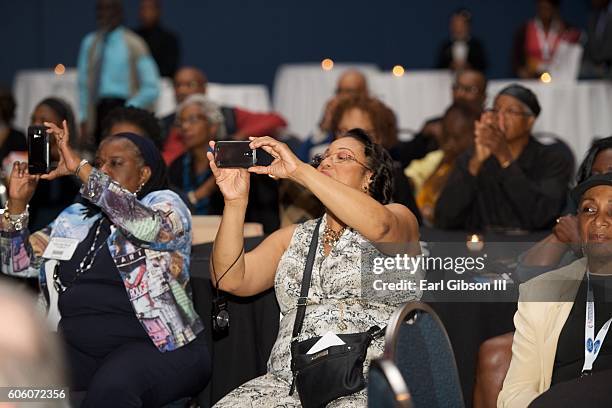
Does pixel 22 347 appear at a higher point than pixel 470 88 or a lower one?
lower

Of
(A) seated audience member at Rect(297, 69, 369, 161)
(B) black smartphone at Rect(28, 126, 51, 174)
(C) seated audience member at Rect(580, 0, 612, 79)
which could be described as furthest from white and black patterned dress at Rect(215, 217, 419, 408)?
(C) seated audience member at Rect(580, 0, 612, 79)

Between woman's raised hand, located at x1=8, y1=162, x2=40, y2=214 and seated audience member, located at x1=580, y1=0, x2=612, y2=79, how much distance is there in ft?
19.5

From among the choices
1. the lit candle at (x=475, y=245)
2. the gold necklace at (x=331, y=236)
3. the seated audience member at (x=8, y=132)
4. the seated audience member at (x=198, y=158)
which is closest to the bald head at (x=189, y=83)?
the seated audience member at (x=198, y=158)

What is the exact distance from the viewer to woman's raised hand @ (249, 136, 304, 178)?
3238 mm

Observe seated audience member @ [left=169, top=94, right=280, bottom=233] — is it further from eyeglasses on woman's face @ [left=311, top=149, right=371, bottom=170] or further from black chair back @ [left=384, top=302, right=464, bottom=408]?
black chair back @ [left=384, top=302, right=464, bottom=408]

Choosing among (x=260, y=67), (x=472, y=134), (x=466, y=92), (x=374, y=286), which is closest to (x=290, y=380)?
(x=374, y=286)

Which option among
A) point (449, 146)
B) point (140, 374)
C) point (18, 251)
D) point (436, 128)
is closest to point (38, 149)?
point (18, 251)

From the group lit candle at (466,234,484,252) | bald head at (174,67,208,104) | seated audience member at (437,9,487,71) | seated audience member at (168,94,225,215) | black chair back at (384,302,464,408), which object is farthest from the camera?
seated audience member at (437,9,487,71)

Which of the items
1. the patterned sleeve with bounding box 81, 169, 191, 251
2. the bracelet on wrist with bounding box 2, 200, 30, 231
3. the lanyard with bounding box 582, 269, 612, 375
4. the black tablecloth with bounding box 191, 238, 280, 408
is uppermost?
the patterned sleeve with bounding box 81, 169, 191, 251

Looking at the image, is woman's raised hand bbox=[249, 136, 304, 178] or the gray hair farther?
the gray hair

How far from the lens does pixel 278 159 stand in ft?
10.9

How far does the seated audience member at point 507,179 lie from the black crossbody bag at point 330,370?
6.32ft

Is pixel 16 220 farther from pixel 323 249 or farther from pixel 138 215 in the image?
pixel 323 249

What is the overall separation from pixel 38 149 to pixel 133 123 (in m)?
1.34
